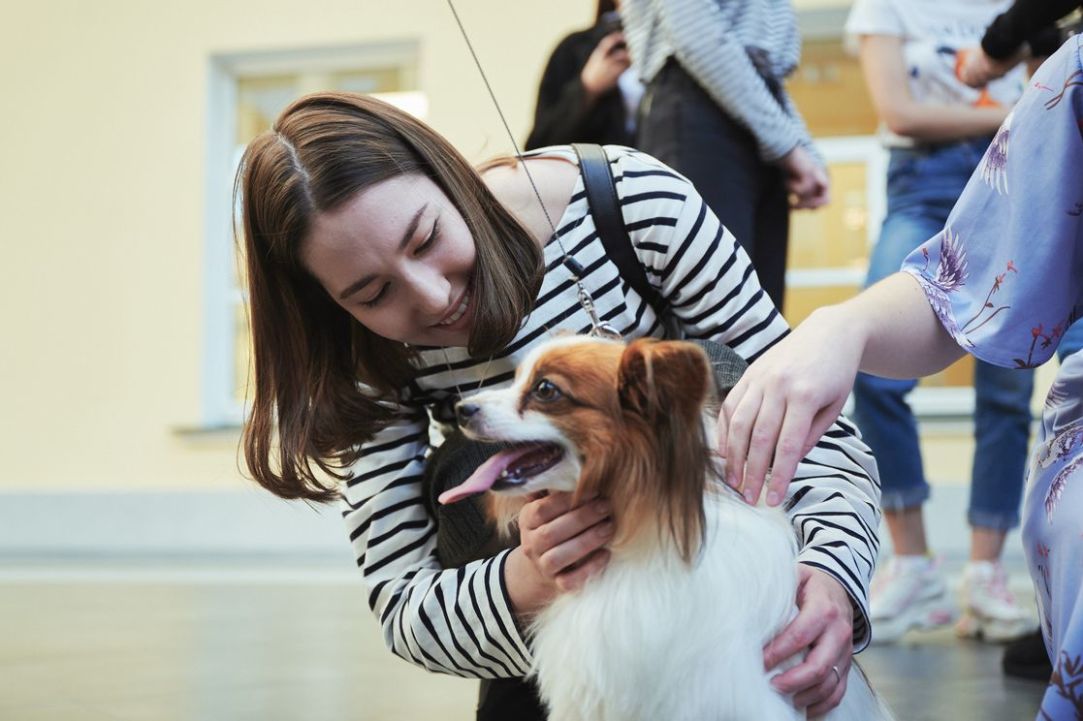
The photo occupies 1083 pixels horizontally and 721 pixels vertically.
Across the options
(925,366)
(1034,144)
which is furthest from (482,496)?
(1034,144)

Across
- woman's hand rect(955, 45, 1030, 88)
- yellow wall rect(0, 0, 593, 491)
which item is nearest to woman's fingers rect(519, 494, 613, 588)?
woman's hand rect(955, 45, 1030, 88)

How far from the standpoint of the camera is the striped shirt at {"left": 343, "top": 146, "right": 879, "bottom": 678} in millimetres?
1623

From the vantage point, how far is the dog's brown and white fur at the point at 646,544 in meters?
1.30

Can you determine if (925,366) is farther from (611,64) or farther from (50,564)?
(50,564)

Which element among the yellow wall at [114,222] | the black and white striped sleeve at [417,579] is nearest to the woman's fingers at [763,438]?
the black and white striped sleeve at [417,579]

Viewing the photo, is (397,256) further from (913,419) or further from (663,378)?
(913,419)

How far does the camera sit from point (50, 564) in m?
6.07

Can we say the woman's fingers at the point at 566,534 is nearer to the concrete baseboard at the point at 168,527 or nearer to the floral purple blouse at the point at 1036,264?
the floral purple blouse at the point at 1036,264

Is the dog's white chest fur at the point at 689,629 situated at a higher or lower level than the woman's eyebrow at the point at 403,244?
lower

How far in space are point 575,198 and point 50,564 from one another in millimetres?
5171

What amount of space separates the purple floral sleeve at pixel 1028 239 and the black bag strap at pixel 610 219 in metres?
0.64

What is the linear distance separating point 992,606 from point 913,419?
547 millimetres

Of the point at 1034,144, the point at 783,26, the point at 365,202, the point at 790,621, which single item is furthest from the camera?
the point at 783,26

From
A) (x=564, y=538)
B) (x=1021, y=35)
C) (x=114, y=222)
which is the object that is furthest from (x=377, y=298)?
(x=114, y=222)
